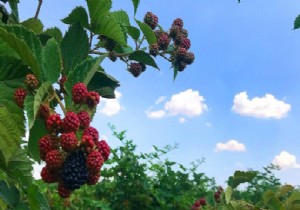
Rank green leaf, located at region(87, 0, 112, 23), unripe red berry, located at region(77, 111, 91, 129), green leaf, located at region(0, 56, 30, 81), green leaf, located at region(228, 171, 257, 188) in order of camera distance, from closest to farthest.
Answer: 1. unripe red berry, located at region(77, 111, 91, 129)
2. green leaf, located at region(0, 56, 30, 81)
3. green leaf, located at region(87, 0, 112, 23)
4. green leaf, located at region(228, 171, 257, 188)

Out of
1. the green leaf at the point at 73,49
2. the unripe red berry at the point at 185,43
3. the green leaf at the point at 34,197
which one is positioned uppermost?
the unripe red berry at the point at 185,43

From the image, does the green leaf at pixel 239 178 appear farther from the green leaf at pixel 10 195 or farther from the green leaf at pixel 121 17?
the green leaf at pixel 10 195

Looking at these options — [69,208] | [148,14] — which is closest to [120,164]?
[69,208]

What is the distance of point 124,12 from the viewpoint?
2318mm

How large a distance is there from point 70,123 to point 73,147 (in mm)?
66

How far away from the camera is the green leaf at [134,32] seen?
2.32 m

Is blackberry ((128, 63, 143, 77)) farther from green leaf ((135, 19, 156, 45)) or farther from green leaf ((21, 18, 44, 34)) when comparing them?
green leaf ((21, 18, 44, 34))

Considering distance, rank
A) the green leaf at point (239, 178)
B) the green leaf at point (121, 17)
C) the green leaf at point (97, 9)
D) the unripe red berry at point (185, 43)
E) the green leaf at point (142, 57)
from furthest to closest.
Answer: the green leaf at point (239, 178)
the unripe red berry at point (185, 43)
the green leaf at point (121, 17)
the green leaf at point (142, 57)
the green leaf at point (97, 9)

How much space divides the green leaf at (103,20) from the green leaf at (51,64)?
405 millimetres

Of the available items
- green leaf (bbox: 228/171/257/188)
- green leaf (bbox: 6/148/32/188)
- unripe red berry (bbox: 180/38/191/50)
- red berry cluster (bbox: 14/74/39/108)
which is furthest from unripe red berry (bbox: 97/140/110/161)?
green leaf (bbox: 228/171/257/188)

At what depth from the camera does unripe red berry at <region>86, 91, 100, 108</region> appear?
1.40 metres

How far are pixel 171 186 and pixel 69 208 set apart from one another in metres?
1.40

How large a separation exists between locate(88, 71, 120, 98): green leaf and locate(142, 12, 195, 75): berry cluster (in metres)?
0.78

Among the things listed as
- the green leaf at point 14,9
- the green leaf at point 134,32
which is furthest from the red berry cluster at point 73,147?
the green leaf at point 134,32
